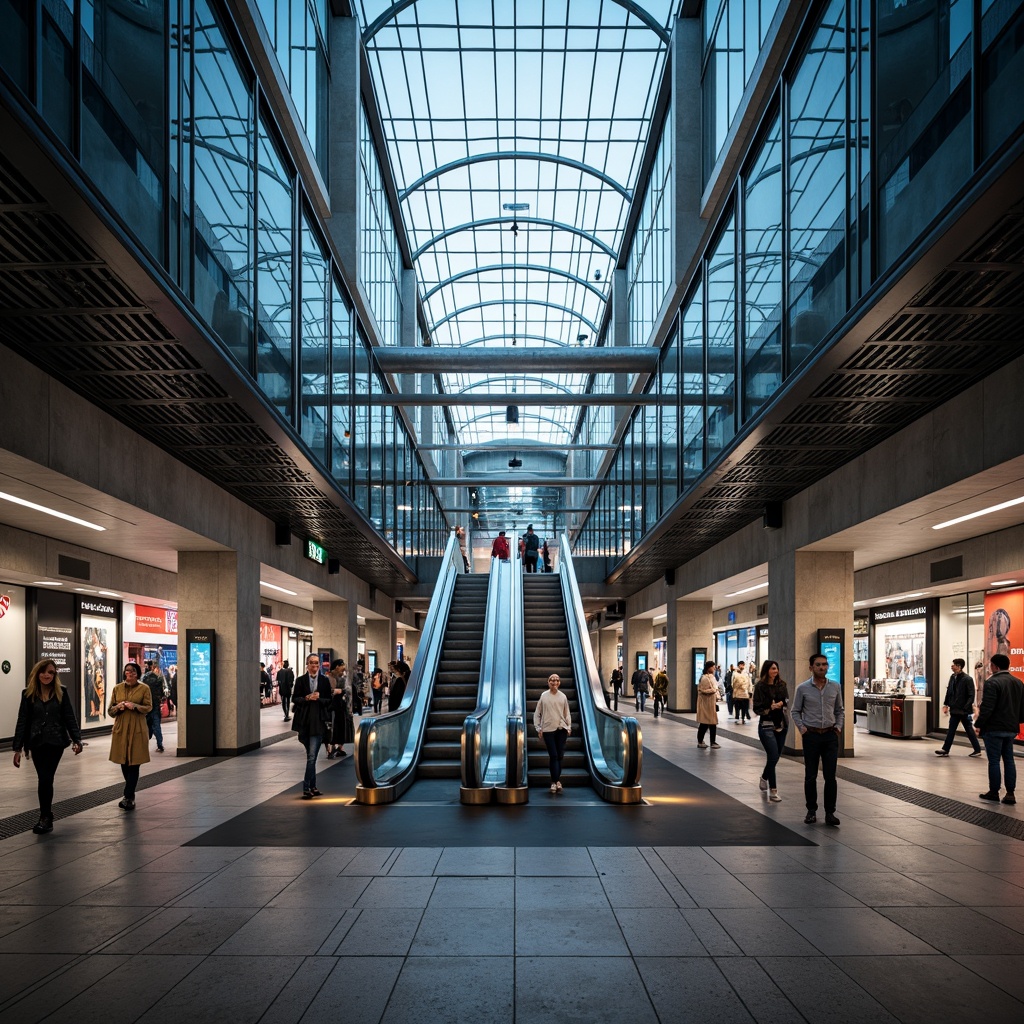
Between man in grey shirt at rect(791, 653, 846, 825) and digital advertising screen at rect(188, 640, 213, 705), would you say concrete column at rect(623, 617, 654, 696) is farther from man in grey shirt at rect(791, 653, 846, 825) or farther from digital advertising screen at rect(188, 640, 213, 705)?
man in grey shirt at rect(791, 653, 846, 825)

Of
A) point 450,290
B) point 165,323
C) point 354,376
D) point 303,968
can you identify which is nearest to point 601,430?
point 450,290

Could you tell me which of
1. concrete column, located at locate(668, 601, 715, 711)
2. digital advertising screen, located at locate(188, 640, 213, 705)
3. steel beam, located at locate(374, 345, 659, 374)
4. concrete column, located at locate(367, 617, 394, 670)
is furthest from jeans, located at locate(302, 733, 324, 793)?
concrete column, located at locate(367, 617, 394, 670)

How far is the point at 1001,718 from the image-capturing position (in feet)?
38.2

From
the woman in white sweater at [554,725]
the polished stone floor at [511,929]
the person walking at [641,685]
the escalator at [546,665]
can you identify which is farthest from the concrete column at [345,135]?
the person walking at [641,685]

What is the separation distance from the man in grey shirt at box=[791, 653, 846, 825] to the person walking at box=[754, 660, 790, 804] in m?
1.44

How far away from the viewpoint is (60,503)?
12.1 meters

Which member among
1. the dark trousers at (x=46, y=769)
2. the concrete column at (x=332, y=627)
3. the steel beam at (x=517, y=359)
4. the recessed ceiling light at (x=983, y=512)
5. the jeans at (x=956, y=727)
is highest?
the steel beam at (x=517, y=359)

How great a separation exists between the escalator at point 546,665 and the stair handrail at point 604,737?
0.74ft

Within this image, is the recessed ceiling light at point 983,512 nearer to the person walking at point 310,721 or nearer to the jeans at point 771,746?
the jeans at point 771,746

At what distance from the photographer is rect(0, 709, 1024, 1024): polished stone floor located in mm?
4953

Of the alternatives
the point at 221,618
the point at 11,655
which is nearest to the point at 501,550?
the point at 221,618

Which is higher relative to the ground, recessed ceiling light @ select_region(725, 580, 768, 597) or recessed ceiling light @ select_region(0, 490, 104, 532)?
recessed ceiling light @ select_region(0, 490, 104, 532)

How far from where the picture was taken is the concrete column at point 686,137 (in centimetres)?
2127

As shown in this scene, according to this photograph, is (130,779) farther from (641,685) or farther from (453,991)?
(641,685)
